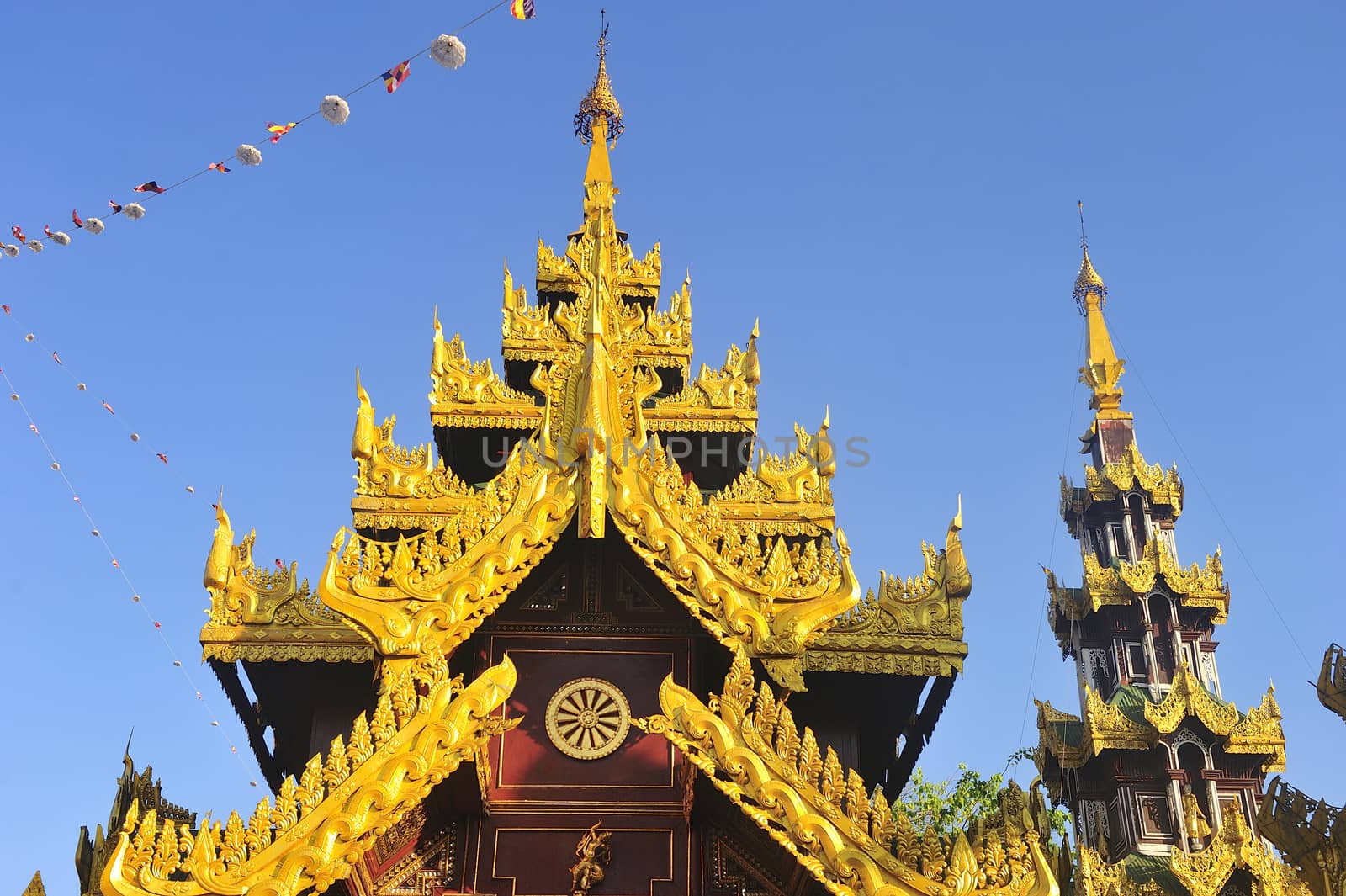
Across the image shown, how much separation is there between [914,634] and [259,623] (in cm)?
571

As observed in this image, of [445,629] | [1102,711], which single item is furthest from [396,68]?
[1102,711]

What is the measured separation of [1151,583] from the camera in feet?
142

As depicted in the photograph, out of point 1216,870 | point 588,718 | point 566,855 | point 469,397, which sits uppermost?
point 469,397

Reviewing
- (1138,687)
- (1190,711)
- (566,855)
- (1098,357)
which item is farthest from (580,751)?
(1098,357)

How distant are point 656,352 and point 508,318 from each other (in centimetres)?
195

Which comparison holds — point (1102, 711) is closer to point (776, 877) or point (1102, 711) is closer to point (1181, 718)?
point (1181, 718)

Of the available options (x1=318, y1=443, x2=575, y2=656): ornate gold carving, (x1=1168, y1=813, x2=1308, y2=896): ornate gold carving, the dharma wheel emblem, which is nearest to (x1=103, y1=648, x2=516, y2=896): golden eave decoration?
(x1=318, y1=443, x2=575, y2=656): ornate gold carving

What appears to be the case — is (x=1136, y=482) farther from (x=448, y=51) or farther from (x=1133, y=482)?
(x=448, y=51)

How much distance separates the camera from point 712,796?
35.8ft

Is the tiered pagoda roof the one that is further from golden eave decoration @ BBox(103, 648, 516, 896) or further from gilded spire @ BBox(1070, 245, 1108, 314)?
gilded spire @ BBox(1070, 245, 1108, 314)

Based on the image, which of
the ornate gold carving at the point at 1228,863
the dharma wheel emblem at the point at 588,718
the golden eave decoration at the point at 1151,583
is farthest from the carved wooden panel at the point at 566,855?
the golden eave decoration at the point at 1151,583

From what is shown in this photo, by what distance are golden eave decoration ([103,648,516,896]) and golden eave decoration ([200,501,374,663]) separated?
2.78 metres

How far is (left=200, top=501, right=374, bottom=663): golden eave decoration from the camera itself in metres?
12.4

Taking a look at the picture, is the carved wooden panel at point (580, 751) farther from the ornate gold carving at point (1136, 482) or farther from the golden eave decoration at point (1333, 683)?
the ornate gold carving at point (1136, 482)
